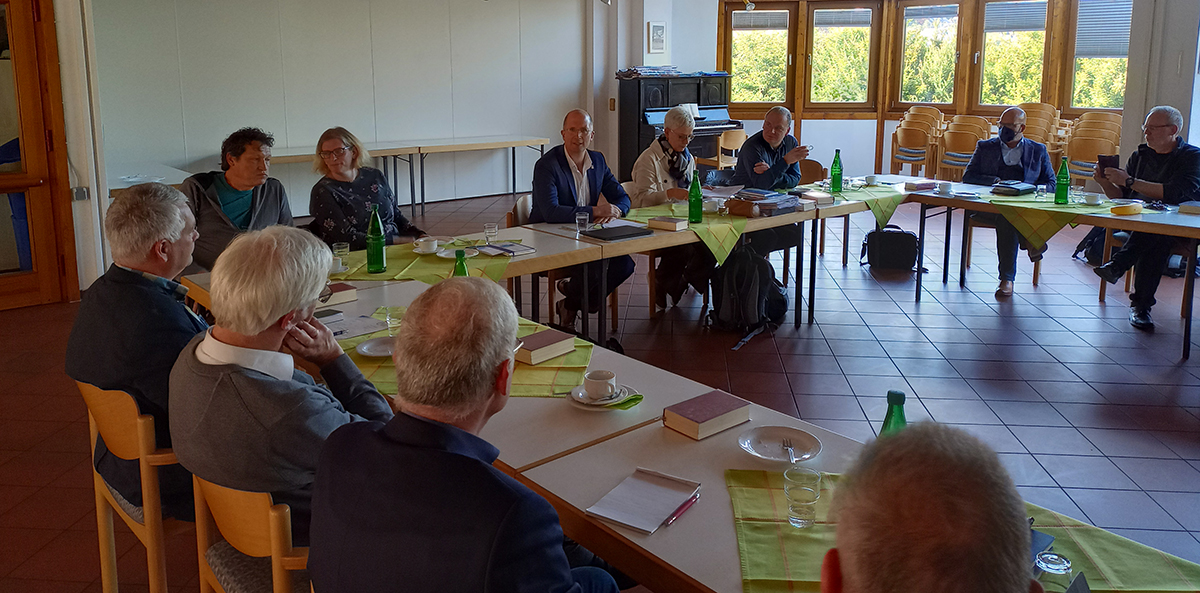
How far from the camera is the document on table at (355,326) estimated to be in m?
2.93

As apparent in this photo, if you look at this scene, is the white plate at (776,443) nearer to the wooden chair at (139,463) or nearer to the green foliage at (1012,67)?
A: the wooden chair at (139,463)

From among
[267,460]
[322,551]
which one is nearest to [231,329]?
[267,460]

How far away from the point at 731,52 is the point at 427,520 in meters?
11.4

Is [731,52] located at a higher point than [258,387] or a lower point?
higher

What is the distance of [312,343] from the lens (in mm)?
2178

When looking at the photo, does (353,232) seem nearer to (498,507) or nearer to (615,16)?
(498,507)

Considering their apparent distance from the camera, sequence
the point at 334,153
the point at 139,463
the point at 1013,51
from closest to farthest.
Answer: the point at 139,463
the point at 334,153
the point at 1013,51

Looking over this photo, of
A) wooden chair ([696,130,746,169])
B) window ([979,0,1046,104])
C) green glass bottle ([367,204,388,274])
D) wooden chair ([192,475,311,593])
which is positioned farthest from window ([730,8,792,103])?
wooden chair ([192,475,311,593])

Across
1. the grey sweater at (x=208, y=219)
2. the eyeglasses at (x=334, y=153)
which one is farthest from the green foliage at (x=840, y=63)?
the grey sweater at (x=208, y=219)

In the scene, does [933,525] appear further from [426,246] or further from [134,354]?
[426,246]

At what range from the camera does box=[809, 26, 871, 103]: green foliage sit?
1185 centimetres

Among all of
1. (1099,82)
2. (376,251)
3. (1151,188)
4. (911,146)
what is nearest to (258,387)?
(376,251)

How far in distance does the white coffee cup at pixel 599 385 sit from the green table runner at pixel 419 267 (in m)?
1.46

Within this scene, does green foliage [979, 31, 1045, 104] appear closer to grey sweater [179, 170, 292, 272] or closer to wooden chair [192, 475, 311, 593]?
grey sweater [179, 170, 292, 272]
